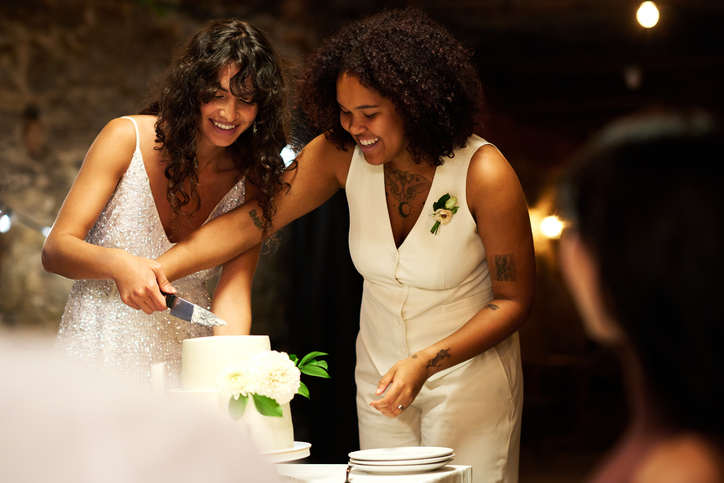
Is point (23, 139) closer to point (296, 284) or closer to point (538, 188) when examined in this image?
point (296, 284)

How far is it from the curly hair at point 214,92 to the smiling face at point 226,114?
0.02 m

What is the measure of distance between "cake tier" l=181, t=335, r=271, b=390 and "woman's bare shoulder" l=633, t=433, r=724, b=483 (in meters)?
1.04

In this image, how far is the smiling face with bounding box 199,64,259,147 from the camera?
2010 mm

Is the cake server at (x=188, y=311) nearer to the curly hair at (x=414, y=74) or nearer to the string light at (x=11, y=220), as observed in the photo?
the curly hair at (x=414, y=74)

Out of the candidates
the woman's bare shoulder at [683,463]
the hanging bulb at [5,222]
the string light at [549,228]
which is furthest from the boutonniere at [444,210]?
the string light at [549,228]

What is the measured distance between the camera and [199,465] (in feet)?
1.86

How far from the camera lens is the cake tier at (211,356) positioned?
154 centimetres

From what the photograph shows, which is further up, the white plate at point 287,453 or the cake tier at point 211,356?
the cake tier at point 211,356

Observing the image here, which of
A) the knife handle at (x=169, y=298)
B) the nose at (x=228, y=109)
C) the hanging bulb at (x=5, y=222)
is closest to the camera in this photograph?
the knife handle at (x=169, y=298)

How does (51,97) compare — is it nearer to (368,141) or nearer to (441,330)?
(368,141)

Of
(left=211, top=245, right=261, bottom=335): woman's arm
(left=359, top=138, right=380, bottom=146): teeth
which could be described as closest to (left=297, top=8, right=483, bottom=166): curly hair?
(left=359, top=138, right=380, bottom=146): teeth

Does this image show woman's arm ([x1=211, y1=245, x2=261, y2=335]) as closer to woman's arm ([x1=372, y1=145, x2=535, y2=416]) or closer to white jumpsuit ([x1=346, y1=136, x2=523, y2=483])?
white jumpsuit ([x1=346, y1=136, x2=523, y2=483])

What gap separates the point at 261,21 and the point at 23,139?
1.65 metres

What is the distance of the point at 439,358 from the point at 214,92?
0.93m
